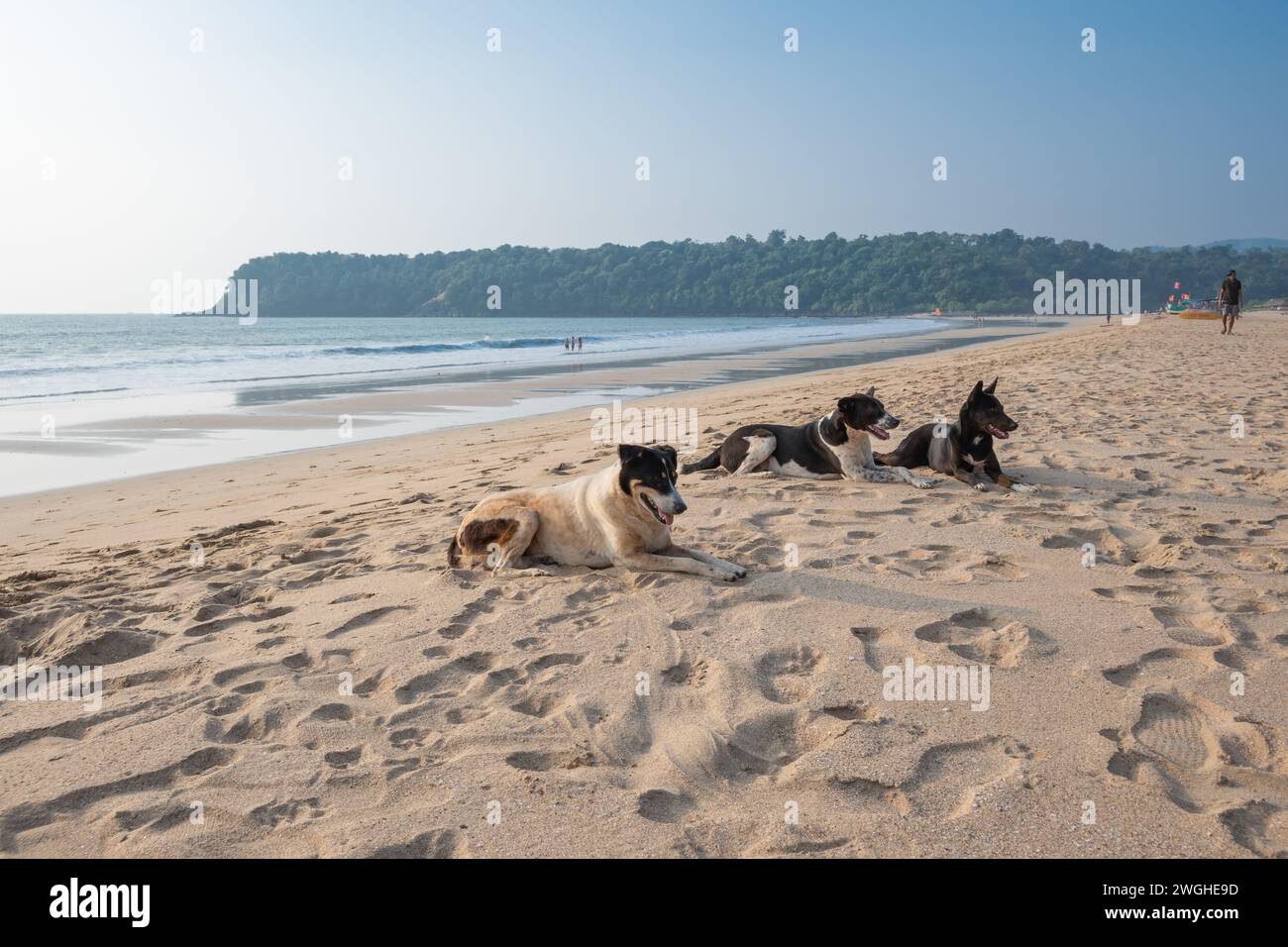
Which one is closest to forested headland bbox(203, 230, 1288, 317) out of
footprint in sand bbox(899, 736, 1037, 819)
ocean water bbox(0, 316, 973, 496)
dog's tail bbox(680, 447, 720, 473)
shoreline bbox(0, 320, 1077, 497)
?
ocean water bbox(0, 316, 973, 496)

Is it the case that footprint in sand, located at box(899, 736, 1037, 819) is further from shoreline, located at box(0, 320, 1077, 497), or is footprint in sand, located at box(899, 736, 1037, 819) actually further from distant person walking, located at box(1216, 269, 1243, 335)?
distant person walking, located at box(1216, 269, 1243, 335)

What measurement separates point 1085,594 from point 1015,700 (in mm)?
1638

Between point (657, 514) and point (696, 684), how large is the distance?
1.83m

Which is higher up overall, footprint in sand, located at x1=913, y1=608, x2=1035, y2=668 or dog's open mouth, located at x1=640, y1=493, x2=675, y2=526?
dog's open mouth, located at x1=640, y1=493, x2=675, y2=526

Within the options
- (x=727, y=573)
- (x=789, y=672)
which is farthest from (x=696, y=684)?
(x=727, y=573)

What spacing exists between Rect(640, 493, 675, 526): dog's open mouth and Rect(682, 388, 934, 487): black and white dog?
3454 millimetres

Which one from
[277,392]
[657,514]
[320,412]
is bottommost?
[657,514]

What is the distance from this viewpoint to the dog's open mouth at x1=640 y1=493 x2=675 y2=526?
595cm

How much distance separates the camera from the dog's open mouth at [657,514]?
5.95 m

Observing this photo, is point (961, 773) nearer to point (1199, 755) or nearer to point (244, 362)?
point (1199, 755)

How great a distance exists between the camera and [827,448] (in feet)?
29.6

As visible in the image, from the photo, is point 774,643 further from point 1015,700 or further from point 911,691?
point 1015,700

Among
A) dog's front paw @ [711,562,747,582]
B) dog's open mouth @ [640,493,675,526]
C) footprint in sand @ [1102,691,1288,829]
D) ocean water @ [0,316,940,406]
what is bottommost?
footprint in sand @ [1102,691,1288,829]

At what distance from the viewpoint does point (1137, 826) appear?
303 centimetres
